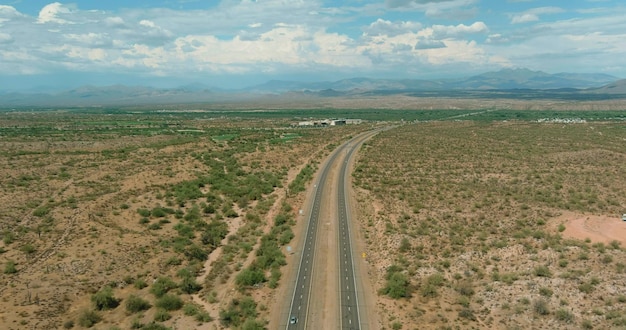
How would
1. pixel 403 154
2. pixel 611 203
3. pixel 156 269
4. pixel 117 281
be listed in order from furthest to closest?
pixel 403 154
pixel 611 203
pixel 156 269
pixel 117 281

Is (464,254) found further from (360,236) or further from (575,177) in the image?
(575,177)

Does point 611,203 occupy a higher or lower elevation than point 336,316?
higher

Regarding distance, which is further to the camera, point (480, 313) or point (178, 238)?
point (178, 238)

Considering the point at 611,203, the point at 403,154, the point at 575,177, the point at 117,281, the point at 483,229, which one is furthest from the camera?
the point at 403,154

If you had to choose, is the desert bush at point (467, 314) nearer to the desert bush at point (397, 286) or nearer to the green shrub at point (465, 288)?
the green shrub at point (465, 288)

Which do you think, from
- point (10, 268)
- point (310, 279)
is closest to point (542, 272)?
point (310, 279)

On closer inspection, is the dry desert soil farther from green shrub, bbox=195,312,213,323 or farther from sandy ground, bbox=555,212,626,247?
sandy ground, bbox=555,212,626,247

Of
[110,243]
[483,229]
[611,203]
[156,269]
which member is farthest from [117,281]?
[611,203]
